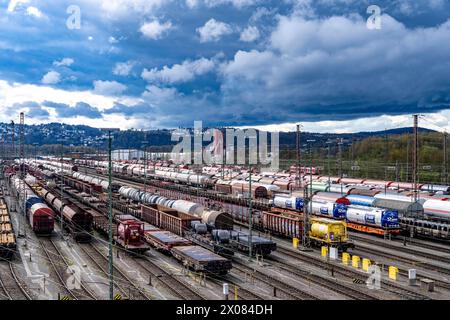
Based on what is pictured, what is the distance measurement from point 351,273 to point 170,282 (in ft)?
39.0

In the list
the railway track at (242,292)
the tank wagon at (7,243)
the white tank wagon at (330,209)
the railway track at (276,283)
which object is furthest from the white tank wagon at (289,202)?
the tank wagon at (7,243)

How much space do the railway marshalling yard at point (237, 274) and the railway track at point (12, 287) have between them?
0.05m

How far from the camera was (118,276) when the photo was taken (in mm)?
28688

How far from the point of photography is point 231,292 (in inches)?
995

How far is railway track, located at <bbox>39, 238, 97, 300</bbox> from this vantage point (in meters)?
24.7

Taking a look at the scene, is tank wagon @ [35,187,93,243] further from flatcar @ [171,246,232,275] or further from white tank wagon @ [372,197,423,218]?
white tank wagon @ [372,197,423,218]

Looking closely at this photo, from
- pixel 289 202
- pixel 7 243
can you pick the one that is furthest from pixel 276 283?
pixel 289 202

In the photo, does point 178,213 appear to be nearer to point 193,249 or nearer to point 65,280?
A: point 193,249

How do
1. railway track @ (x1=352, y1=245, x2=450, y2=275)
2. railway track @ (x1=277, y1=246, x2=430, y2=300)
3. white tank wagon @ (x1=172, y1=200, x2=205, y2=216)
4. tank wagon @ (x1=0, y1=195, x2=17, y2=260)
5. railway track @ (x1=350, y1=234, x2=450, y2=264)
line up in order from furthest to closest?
white tank wagon @ (x1=172, y1=200, x2=205, y2=216)
railway track @ (x1=350, y1=234, x2=450, y2=264)
tank wagon @ (x1=0, y1=195, x2=17, y2=260)
railway track @ (x1=352, y1=245, x2=450, y2=275)
railway track @ (x1=277, y1=246, x2=430, y2=300)

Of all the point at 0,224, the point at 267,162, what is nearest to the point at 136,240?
the point at 0,224

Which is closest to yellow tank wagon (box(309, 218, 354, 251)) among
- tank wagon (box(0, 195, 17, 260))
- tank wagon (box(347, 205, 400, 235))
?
tank wagon (box(347, 205, 400, 235))

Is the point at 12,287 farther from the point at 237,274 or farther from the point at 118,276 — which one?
the point at 237,274

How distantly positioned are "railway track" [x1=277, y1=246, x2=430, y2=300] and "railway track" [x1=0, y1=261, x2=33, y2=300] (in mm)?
18961

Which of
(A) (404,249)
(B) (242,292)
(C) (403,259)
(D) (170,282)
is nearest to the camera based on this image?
(B) (242,292)
